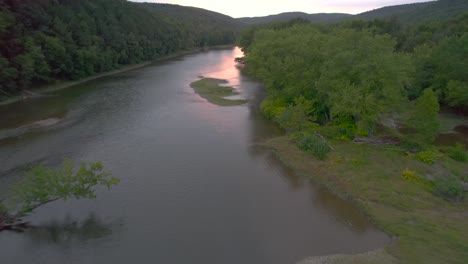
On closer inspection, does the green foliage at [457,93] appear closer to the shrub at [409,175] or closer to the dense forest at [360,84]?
the dense forest at [360,84]

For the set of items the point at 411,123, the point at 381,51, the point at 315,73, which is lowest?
the point at 411,123

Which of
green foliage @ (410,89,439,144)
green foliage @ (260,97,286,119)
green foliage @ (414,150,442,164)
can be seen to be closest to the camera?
green foliage @ (414,150,442,164)

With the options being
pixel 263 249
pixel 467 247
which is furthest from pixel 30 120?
pixel 467 247

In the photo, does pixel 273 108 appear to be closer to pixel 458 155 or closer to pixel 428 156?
pixel 428 156

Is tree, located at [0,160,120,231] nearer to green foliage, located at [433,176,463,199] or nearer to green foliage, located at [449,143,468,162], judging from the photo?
green foliage, located at [433,176,463,199]

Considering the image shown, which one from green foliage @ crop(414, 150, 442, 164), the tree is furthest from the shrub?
the tree

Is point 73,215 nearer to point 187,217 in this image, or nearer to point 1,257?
point 1,257
